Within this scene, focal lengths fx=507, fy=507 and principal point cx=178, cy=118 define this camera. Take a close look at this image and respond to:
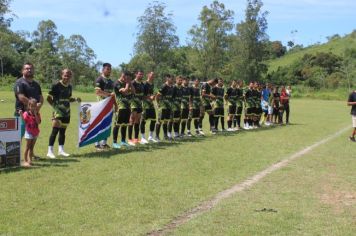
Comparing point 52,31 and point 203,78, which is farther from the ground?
point 52,31

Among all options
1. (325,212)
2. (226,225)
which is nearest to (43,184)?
(226,225)

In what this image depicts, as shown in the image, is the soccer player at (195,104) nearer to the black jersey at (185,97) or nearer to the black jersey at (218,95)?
the black jersey at (185,97)

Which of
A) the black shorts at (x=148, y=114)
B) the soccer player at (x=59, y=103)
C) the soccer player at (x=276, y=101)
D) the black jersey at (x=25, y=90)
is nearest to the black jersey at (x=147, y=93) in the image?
the black shorts at (x=148, y=114)

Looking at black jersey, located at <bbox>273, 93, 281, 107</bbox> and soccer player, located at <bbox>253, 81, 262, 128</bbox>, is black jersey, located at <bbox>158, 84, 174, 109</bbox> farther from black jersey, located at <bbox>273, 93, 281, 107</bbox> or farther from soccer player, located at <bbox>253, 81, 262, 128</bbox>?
black jersey, located at <bbox>273, 93, 281, 107</bbox>

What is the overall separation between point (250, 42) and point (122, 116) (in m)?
67.7

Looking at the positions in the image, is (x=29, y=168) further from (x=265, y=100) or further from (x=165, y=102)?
(x=265, y=100)

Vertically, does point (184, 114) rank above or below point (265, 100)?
below

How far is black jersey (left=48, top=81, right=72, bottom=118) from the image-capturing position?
1174 centimetres

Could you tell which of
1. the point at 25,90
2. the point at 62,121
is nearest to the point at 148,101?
the point at 62,121

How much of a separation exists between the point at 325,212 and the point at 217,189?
2.07 meters

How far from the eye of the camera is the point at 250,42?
259ft

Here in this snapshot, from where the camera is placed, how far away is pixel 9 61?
97.8 m

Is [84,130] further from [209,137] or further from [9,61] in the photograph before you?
[9,61]

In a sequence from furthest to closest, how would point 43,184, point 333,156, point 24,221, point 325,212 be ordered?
point 333,156
point 43,184
point 325,212
point 24,221
